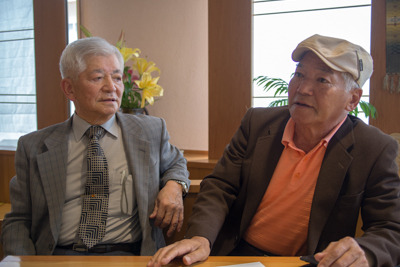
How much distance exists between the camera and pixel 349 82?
1.47m

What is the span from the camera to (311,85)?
1456 mm

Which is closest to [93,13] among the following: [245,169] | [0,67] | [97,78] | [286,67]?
[0,67]

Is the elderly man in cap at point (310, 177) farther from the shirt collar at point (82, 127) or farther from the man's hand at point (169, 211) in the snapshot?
the shirt collar at point (82, 127)

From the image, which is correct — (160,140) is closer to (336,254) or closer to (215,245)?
(215,245)

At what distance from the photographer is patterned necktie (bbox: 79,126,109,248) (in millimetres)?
1667

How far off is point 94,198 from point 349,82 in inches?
46.6

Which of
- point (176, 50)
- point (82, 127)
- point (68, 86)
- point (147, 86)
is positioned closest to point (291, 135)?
point (82, 127)

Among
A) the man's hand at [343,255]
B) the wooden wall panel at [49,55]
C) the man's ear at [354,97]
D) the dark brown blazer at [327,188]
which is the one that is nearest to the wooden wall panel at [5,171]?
the wooden wall panel at [49,55]

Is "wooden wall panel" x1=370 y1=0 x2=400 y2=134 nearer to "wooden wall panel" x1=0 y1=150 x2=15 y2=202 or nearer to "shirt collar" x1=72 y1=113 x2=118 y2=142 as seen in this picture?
"shirt collar" x1=72 y1=113 x2=118 y2=142

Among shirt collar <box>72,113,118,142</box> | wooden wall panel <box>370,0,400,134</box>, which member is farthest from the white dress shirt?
wooden wall panel <box>370,0,400,134</box>

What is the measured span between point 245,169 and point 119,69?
2.57 ft

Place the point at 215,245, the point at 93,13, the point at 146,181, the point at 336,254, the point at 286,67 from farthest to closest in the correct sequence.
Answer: the point at 93,13, the point at 286,67, the point at 146,181, the point at 215,245, the point at 336,254

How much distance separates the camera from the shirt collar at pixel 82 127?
181 centimetres

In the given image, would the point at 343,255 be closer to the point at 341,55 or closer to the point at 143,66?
the point at 341,55
